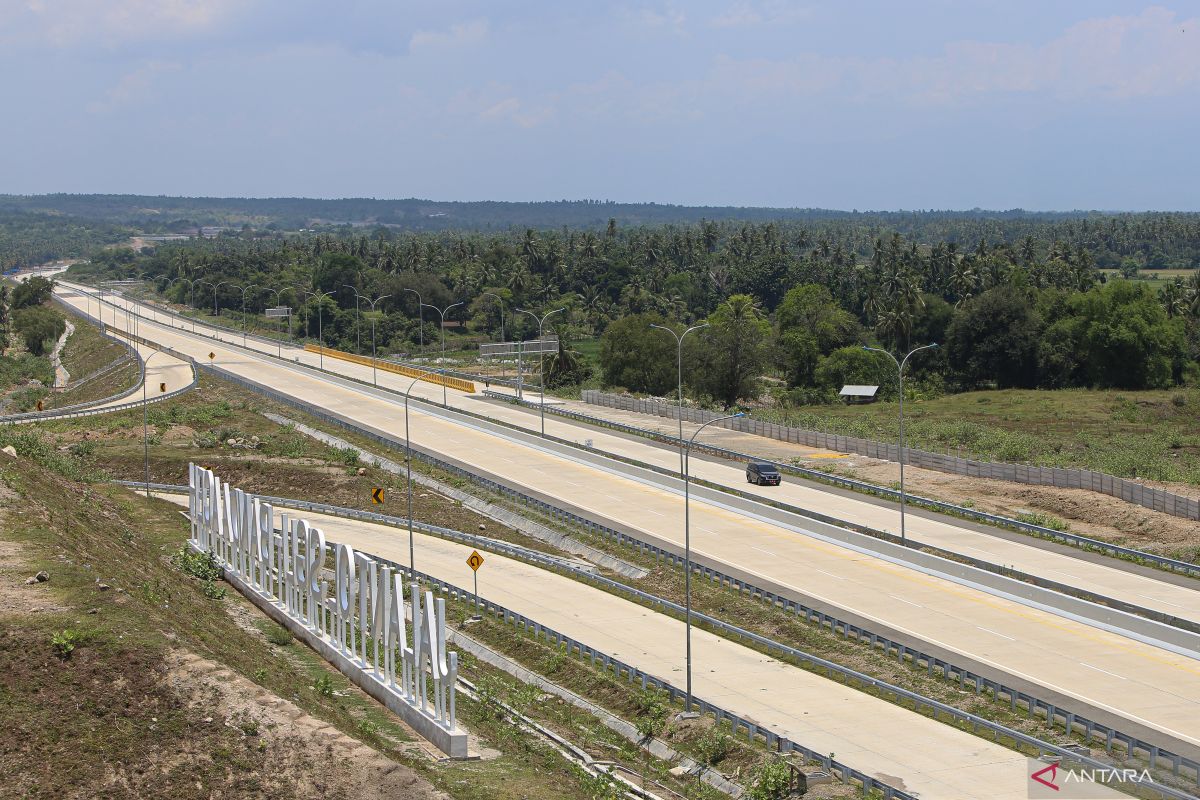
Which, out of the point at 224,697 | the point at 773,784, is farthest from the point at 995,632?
the point at 224,697

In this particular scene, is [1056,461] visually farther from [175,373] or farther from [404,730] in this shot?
[175,373]

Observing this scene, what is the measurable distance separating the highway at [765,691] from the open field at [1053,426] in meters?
36.1

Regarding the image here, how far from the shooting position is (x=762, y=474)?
75438mm

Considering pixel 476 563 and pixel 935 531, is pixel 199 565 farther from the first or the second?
pixel 935 531

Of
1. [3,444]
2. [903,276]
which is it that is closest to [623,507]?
[3,444]

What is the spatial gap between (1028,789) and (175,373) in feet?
366

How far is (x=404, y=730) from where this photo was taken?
37.7 m

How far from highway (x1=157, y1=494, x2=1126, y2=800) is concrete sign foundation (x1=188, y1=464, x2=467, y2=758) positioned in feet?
17.0

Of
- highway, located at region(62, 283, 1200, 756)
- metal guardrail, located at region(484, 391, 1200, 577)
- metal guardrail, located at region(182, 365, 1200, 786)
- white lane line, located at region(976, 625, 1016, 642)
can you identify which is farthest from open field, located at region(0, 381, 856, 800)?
metal guardrail, located at region(484, 391, 1200, 577)

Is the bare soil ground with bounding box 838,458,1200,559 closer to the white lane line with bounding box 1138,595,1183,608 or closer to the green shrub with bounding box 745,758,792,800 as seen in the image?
the white lane line with bounding box 1138,595,1183,608

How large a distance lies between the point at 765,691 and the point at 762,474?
113 ft

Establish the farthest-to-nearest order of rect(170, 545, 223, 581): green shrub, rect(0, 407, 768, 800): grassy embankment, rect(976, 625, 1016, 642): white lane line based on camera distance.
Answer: rect(170, 545, 223, 581): green shrub → rect(976, 625, 1016, 642): white lane line → rect(0, 407, 768, 800): grassy embankment

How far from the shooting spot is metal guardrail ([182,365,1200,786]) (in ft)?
112

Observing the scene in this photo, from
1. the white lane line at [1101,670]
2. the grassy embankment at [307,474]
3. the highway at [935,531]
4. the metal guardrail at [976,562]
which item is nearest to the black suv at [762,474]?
the highway at [935,531]
